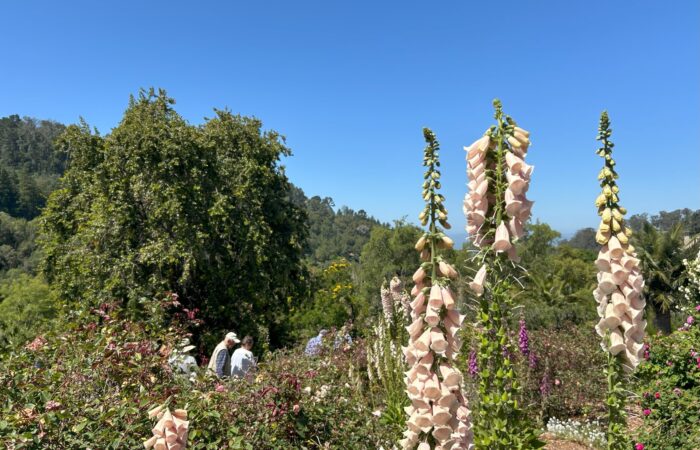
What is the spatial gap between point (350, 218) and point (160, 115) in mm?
108987

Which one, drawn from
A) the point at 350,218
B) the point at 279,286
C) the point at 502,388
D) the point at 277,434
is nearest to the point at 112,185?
the point at 279,286

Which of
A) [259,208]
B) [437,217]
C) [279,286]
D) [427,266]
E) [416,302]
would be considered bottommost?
[416,302]

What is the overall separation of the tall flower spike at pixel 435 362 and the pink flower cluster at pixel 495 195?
0.77 feet

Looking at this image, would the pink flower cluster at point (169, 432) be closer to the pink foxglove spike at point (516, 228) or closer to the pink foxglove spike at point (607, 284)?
the pink foxglove spike at point (516, 228)

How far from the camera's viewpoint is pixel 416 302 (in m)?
1.87

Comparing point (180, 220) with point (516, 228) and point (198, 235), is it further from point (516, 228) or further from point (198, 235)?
point (516, 228)

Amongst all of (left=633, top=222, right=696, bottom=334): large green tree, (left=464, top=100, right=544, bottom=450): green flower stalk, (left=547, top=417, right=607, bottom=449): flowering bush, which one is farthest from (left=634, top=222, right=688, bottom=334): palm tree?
(left=464, top=100, right=544, bottom=450): green flower stalk

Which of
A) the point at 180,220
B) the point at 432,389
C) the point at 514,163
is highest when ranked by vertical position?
the point at 180,220

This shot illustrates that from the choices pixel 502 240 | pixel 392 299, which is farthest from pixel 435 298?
pixel 392 299

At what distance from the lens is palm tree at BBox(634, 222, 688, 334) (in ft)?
47.9

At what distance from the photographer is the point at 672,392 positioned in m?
4.65

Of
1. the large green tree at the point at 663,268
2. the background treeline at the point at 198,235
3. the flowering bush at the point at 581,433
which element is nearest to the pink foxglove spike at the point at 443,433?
the flowering bush at the point at 581,433

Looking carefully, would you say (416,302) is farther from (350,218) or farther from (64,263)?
(350,218)

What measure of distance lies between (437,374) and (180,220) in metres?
9.81
